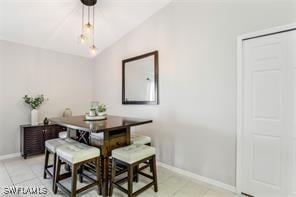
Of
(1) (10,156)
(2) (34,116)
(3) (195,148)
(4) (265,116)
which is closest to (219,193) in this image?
(3) (195,148)

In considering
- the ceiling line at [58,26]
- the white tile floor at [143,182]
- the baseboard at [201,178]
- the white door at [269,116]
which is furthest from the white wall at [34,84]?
the white door at [269,116]

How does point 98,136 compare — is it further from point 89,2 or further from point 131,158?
point 89,2

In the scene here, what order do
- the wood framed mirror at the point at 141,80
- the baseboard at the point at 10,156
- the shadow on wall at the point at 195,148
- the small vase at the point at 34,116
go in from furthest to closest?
the small vase at the point at 34,116, the baseboard at the point at 10,156, the wood framed mirror at the point at 141,80, the shadow on wall at the point at 195,148

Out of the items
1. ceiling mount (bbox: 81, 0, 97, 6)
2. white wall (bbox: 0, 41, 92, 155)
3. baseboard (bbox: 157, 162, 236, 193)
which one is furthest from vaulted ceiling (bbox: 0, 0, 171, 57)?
baseboard (bbox: 157, 162, 236, 193)

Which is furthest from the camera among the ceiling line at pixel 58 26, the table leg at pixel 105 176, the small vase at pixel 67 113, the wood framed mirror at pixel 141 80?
the small vase at pixel 67 113

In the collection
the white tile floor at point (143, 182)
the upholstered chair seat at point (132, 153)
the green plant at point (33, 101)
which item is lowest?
the white tile floor at point (143, 182)

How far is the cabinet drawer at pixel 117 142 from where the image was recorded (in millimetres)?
2231

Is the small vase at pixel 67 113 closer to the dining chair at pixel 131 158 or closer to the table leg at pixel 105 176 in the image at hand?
the table leg at pixel 105 176

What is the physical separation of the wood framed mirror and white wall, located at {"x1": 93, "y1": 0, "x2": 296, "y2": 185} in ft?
0.47

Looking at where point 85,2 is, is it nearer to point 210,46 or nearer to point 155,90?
point 155,90

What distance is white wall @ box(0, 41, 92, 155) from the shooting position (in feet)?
11.4

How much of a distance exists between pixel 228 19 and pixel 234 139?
161 cm

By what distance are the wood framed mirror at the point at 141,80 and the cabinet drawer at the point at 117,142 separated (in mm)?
1082

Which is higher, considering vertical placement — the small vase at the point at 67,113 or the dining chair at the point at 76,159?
the small vase at the point at 67,113
